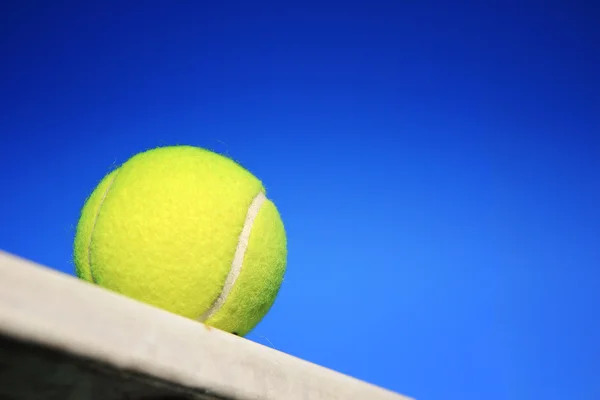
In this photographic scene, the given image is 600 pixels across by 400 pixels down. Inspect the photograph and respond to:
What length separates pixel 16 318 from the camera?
0.24 meters

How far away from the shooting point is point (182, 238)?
1.74ft

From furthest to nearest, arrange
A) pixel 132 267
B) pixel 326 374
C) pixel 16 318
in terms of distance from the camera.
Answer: pixel 132 267
pixel 326 374
pixel 16 318

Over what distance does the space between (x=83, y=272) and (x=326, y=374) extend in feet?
0.98

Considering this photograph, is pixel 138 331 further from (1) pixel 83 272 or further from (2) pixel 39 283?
(1) pixel 83 272

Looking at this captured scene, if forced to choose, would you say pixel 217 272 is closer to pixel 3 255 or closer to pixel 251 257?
pixel 251 257

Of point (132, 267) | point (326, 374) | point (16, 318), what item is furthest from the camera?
point (132, 267)

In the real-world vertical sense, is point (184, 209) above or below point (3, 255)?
above

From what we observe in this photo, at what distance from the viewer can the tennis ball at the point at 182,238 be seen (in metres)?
0.53

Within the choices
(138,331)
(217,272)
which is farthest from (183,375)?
(217,272)

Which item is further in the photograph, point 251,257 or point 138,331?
point 251,257

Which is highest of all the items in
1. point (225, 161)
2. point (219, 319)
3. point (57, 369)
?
point (225, 161)

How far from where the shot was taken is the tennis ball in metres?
0.53

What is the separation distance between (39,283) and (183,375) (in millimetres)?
81

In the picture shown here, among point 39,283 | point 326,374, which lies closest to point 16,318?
point 39,283
